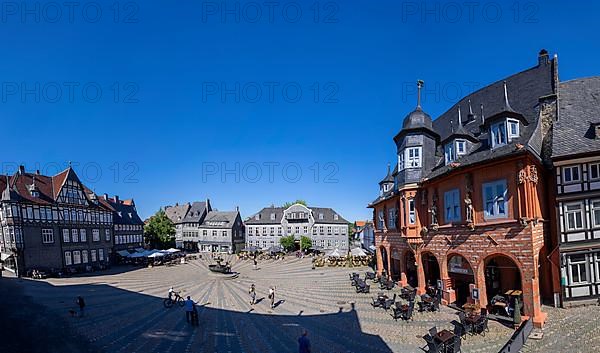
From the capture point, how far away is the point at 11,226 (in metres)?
38.6

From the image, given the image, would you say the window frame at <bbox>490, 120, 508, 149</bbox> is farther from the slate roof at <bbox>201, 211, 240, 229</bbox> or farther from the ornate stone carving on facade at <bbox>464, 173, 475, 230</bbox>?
the slate roof at <bbox>201, 211, 240, 229</bbox>

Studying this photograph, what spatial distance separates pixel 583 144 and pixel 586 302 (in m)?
7.81

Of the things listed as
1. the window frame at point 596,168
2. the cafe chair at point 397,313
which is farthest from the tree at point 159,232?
the window frame at point 596,168

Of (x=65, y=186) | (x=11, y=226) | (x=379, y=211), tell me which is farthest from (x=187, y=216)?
(x=379, y=211)

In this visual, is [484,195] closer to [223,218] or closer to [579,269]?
[579,269]

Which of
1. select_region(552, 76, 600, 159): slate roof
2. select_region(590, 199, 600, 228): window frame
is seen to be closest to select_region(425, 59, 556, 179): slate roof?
select_region(552, 76, 600, 159): slate roof

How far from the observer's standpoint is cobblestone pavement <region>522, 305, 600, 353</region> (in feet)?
42.9

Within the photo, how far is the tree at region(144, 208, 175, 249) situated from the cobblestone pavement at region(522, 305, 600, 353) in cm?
6309

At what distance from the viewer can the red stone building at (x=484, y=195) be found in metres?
16.1

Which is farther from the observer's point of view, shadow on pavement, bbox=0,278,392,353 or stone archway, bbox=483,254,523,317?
stone archway, bbox=483,254,523,317

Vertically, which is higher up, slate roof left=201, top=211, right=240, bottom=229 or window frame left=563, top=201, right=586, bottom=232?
window frame left=563, top=201, right=586, bottom=232

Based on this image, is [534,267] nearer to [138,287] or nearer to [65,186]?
[138,287]

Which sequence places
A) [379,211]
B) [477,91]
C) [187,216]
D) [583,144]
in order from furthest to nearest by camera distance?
[187,216] → [379,211] → [477,91] → [583,144]

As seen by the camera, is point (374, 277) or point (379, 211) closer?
point (374, 277)
